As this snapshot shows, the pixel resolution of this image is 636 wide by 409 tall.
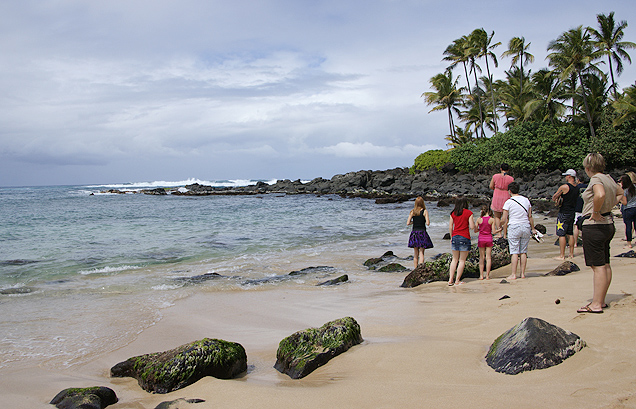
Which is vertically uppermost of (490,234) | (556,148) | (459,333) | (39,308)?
(556,148)

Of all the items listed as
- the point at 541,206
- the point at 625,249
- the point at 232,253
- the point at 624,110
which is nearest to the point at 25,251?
the point at 232,253

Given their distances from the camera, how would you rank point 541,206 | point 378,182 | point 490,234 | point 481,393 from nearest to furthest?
point 481,393 < point 490,234 < point 541,206 < point 378,182

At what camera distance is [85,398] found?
3369 millimetres

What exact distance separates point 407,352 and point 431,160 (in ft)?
156

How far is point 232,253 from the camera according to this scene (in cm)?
1349

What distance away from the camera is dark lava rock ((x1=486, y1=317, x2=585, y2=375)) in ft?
10.7

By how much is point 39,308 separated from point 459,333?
6.87 m

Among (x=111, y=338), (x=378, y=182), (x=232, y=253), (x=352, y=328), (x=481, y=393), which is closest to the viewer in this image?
(x=481, y=393)

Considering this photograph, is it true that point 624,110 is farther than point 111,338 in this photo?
Yes

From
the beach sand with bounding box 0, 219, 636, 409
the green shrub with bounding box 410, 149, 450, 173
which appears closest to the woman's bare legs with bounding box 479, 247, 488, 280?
the beach sand with bounding box 0, 219, 636, 409

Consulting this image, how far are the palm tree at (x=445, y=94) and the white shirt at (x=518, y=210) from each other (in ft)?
149

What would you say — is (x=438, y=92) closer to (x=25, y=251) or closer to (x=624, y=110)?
(x=624, y=110)

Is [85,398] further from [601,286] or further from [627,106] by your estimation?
[627,106]

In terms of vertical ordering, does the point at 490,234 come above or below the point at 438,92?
below
